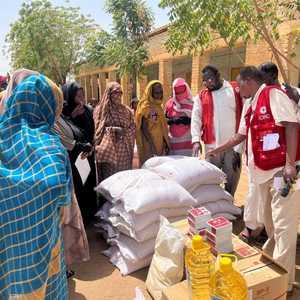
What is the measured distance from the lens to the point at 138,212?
8.30ft

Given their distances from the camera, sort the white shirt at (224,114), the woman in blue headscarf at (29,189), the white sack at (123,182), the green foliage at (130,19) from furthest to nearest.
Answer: the green foliage at (130,19) → the white shirt at (224,114) → the white sack at (123,182) → the woman in blue headscarf at (29,189)

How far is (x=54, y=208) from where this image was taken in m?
1.41

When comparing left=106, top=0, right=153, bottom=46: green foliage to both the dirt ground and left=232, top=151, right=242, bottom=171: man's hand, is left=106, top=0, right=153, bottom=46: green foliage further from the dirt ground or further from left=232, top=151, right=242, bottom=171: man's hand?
the dirt ground

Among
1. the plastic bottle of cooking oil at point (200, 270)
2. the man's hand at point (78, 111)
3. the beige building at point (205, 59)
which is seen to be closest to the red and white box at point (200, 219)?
the plastic bottle of cooking oil at point (200, 270)

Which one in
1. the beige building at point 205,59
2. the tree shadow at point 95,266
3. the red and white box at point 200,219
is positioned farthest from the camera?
the beige building at point 205,59

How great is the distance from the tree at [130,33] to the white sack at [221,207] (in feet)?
33.0

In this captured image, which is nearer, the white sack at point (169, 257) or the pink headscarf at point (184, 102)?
the white sack at point (169, 257)

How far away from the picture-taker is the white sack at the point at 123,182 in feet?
9.28

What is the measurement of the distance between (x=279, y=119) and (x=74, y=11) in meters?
19.8

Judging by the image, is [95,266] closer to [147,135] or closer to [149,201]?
[149,201]

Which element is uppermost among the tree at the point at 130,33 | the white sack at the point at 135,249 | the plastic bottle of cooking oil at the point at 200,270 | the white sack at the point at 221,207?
the tree at the point at 130,33

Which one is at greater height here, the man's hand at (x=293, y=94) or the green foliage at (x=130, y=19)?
the green foliage at (x=130, y=19)

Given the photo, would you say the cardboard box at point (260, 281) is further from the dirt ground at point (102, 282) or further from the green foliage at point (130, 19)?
the green foliage at point (130, 19)

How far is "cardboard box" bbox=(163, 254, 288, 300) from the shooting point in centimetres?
171
